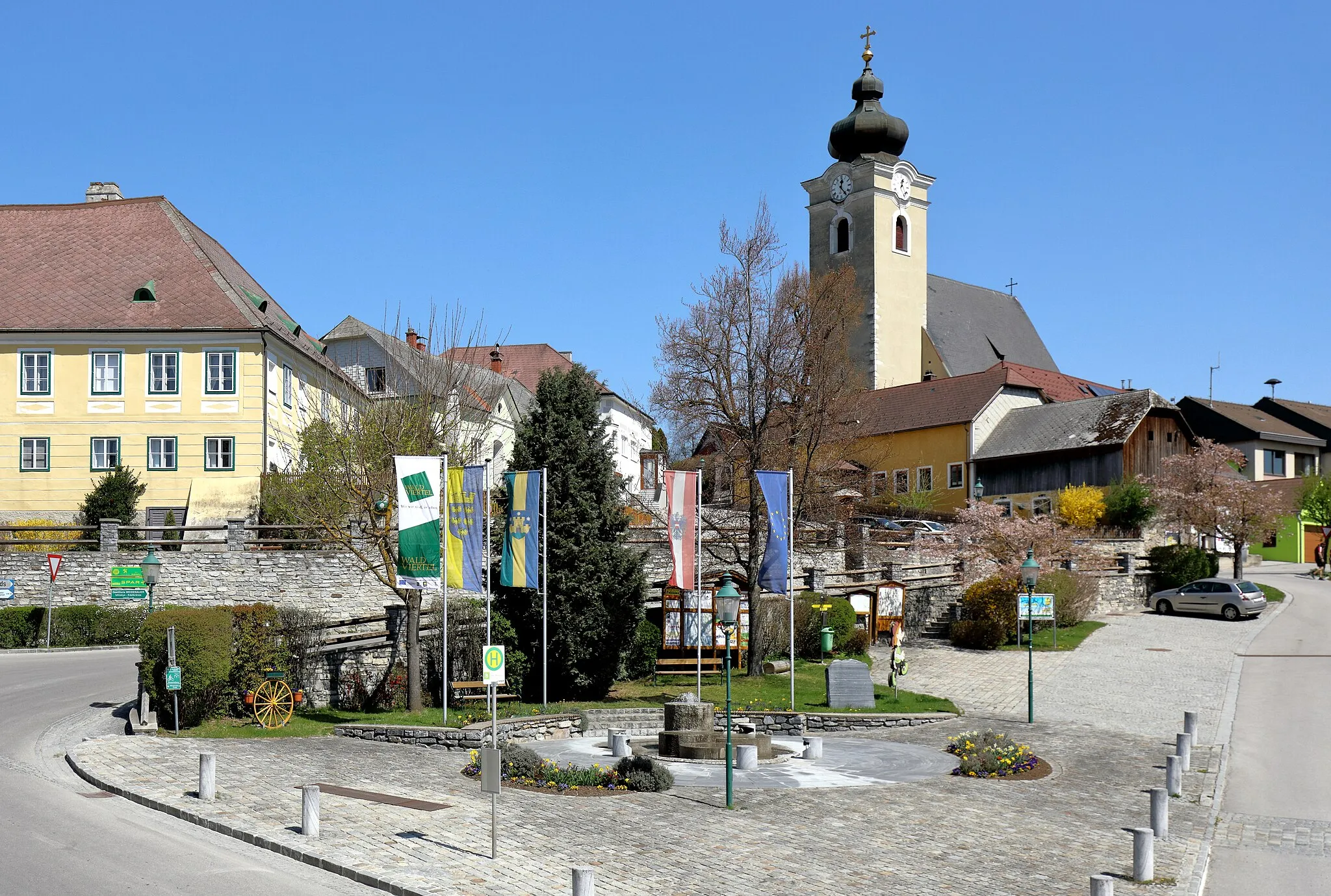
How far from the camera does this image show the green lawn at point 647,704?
23266mm

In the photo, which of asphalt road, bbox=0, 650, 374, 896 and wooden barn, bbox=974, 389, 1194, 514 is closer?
asphalt road, bbox=0, 650, 374, 896

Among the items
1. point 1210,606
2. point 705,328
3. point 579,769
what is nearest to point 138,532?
point 705,328

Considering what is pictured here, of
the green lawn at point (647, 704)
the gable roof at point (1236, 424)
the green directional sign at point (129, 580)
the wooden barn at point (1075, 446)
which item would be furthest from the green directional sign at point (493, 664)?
the gable roof at point (1236, 424)

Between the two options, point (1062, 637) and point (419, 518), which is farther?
point (1062, 637)

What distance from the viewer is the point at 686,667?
3173 centimetres

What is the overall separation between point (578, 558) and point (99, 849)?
14892 millimetres

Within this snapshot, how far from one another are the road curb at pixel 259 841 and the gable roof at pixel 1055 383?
56.0 metres

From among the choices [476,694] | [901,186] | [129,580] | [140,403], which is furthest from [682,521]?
[901,186]

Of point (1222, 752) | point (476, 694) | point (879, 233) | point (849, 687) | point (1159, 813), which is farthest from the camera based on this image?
point (879, 233)

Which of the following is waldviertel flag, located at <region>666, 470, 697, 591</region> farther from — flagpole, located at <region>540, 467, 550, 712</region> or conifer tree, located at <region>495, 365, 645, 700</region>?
flagpole, located at <region>540, 467, 550, 712</region>

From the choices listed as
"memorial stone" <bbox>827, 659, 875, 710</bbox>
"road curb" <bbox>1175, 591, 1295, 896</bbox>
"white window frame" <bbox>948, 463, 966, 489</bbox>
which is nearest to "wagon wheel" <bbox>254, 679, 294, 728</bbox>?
"memorial stone" <bbox>827, 659, 875, 710</bbox>

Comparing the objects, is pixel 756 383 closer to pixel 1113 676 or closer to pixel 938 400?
pixel 1113 676

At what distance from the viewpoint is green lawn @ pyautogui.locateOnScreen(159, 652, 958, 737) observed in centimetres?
2327

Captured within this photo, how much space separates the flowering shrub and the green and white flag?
10.4m
